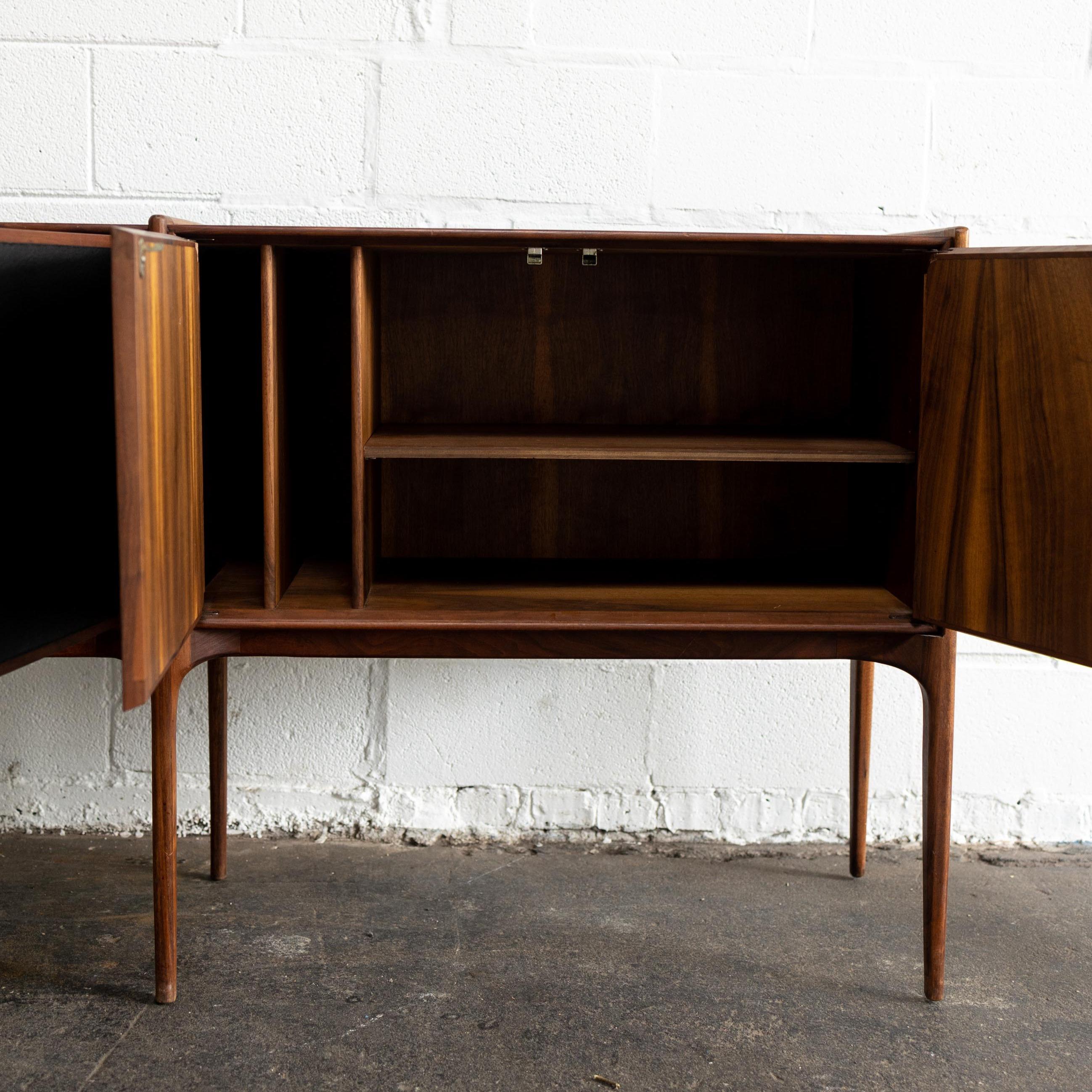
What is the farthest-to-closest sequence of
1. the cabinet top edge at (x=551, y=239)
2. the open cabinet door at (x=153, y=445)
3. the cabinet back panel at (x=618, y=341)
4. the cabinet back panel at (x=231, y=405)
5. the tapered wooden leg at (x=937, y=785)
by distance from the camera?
the cabinet back panel at (x=618, y=341) < the cabinet back panel at (x=231, y=405) < the tapered wooden leg at (x=937, y=785) < the cabinet top edge at (x=551, y=239) < the open cabinet door at (x=153, y=445)

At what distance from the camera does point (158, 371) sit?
1377 mm

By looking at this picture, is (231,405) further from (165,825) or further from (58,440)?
(165,825)

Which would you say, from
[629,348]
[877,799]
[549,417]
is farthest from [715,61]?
[877,799]

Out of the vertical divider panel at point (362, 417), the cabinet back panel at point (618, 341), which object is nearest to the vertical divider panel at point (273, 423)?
the vertical divider panel at point (362, 417)

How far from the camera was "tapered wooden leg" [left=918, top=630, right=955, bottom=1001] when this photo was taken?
1.73m

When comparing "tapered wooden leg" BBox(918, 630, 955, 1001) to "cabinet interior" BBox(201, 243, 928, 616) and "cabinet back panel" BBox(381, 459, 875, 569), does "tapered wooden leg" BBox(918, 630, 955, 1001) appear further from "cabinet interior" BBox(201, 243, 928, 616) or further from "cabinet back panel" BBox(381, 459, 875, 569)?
"cabinet back panel" BBox(381, 459, 875, 569)

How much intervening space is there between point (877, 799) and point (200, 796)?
4.38 ft

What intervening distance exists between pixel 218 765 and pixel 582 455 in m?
0.97

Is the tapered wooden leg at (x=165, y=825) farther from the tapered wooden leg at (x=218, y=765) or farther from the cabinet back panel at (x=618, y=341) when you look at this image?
the cabinet back panel at (x=618, y=341)

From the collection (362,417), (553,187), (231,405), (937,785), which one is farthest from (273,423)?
(937,785)

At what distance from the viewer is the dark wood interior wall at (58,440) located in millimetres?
1609

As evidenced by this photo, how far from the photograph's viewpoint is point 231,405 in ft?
6.70

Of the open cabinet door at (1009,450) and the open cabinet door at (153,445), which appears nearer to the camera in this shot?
the open cabinet door at (153,445)

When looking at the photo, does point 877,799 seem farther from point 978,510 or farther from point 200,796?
point 200,796
